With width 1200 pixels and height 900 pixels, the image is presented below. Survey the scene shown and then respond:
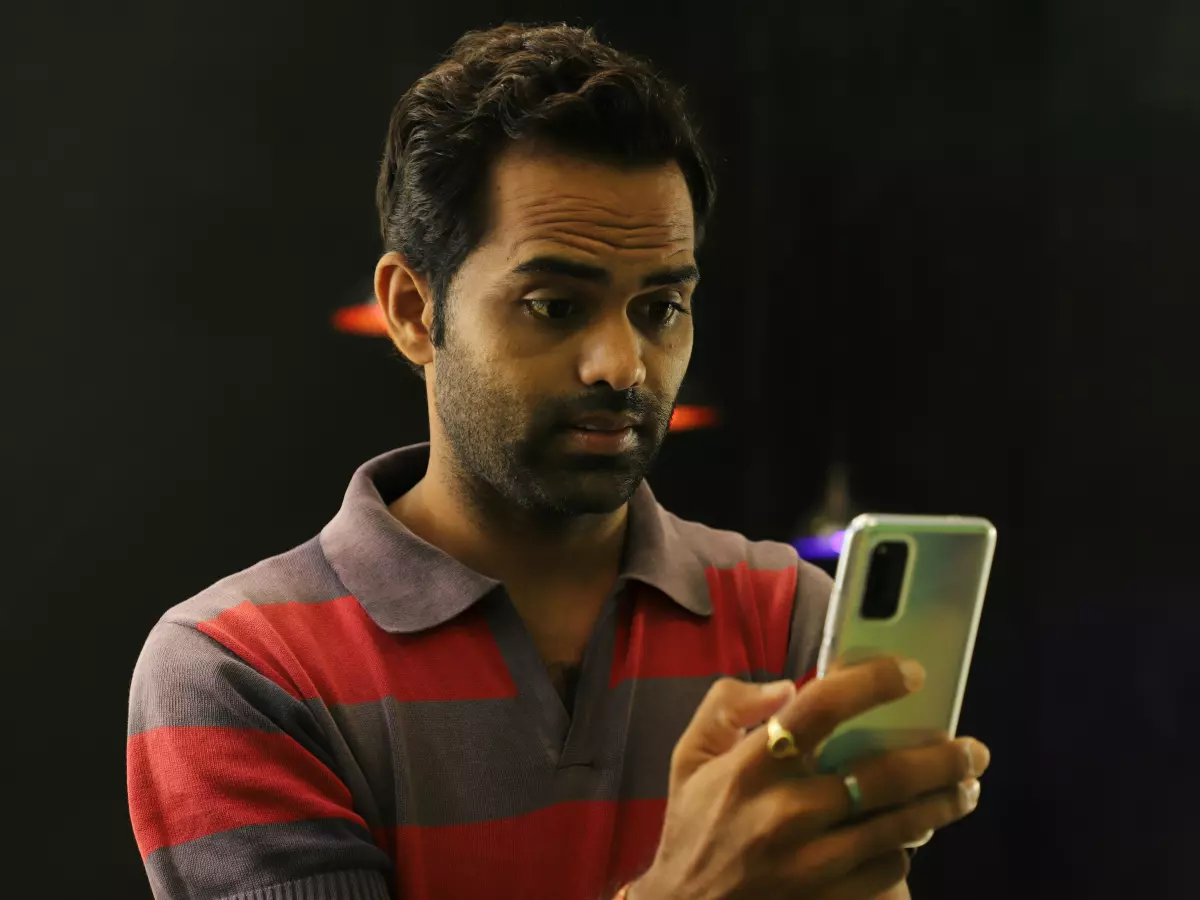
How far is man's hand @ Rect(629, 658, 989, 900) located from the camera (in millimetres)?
743

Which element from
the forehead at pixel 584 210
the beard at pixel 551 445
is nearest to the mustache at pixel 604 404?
the beard at pixel 551 445

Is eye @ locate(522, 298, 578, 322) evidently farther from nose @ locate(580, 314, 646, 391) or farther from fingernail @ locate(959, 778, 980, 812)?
fingernail @ locate(959, 778, 980, 812)

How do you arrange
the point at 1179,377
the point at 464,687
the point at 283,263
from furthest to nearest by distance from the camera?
the point at 1179,377 → the point at 283,263 → the point at 464,687

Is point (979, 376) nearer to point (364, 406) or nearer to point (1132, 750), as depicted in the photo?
point (1132, 750)

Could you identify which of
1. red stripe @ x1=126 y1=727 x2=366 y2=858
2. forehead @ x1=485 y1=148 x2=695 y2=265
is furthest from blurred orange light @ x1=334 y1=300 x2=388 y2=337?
red stripe @ x1=126 y1=727 x2=366 y2=858

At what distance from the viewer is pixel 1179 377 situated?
1.66 m

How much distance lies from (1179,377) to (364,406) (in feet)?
3.45

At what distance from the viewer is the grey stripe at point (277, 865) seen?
958 mm

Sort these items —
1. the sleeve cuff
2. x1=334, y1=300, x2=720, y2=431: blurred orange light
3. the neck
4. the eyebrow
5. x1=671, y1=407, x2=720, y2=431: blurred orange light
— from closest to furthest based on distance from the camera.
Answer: the sleeve cuff → the eyebrow → the neck → x1=334, y1=300, x2=720, y2=431: blurred orange light → x1=671, y1=407, x2=720, y2=431: blurred orange light

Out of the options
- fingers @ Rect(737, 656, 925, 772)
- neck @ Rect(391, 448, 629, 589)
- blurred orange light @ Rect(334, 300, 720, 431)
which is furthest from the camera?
blurred orange light @ Rect(334, 300, 720, 431)

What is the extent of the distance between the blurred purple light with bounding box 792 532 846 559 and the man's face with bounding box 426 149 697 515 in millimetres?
666

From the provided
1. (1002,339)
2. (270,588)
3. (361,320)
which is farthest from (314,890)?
(1002,339)

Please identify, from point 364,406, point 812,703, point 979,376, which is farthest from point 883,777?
point 979,376

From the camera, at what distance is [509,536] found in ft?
3.89
